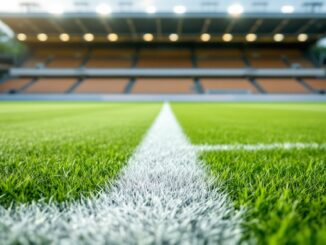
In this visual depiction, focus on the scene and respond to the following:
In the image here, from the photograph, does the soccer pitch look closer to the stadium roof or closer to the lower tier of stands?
the stadium roof

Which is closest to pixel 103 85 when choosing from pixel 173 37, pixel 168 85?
pixel 168 85

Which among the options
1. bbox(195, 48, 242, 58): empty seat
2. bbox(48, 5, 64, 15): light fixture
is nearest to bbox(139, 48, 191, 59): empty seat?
bbox(195, 48, 242, 58): empty seat

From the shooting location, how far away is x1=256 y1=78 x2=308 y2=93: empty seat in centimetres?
2341

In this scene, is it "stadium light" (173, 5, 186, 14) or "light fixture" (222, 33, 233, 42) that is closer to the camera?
"stadium light" (173, 5, 186, 14)

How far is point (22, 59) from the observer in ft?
90.6

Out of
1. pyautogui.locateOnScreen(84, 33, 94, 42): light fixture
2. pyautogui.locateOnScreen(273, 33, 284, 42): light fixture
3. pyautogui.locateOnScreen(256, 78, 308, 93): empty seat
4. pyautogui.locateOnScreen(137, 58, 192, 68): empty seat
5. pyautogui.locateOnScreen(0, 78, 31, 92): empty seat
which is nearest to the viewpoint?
pyautogui.locateOnScreen(256, 78, 308, 93): empty seat

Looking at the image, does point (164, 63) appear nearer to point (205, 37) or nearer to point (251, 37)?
point (205, 37)

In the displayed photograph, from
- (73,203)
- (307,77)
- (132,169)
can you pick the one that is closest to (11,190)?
(73,203)

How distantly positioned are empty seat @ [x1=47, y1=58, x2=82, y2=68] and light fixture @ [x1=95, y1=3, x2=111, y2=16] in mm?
7117

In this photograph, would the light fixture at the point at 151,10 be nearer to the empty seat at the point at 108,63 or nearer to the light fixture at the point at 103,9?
the light fixture at the point at 103,9

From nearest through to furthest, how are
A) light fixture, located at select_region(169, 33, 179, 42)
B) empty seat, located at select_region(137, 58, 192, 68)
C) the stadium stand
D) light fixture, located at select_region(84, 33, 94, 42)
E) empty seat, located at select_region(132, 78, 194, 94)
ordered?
empty seat, located at select_region(132, 78, 194, 94), the stadium stand, light fixture, located at select_region(84, 33, 94, 42), light fixture, located at select_region(169, 33, 179, 42), empty seat, located at select_region(137, 58, 192, 68)

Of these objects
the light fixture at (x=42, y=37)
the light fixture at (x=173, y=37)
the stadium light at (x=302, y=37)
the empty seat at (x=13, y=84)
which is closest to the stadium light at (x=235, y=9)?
the light fixture at (x=173, y=37)

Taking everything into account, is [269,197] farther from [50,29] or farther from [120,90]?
[50,29]

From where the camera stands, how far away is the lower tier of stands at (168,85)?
23641 mm
